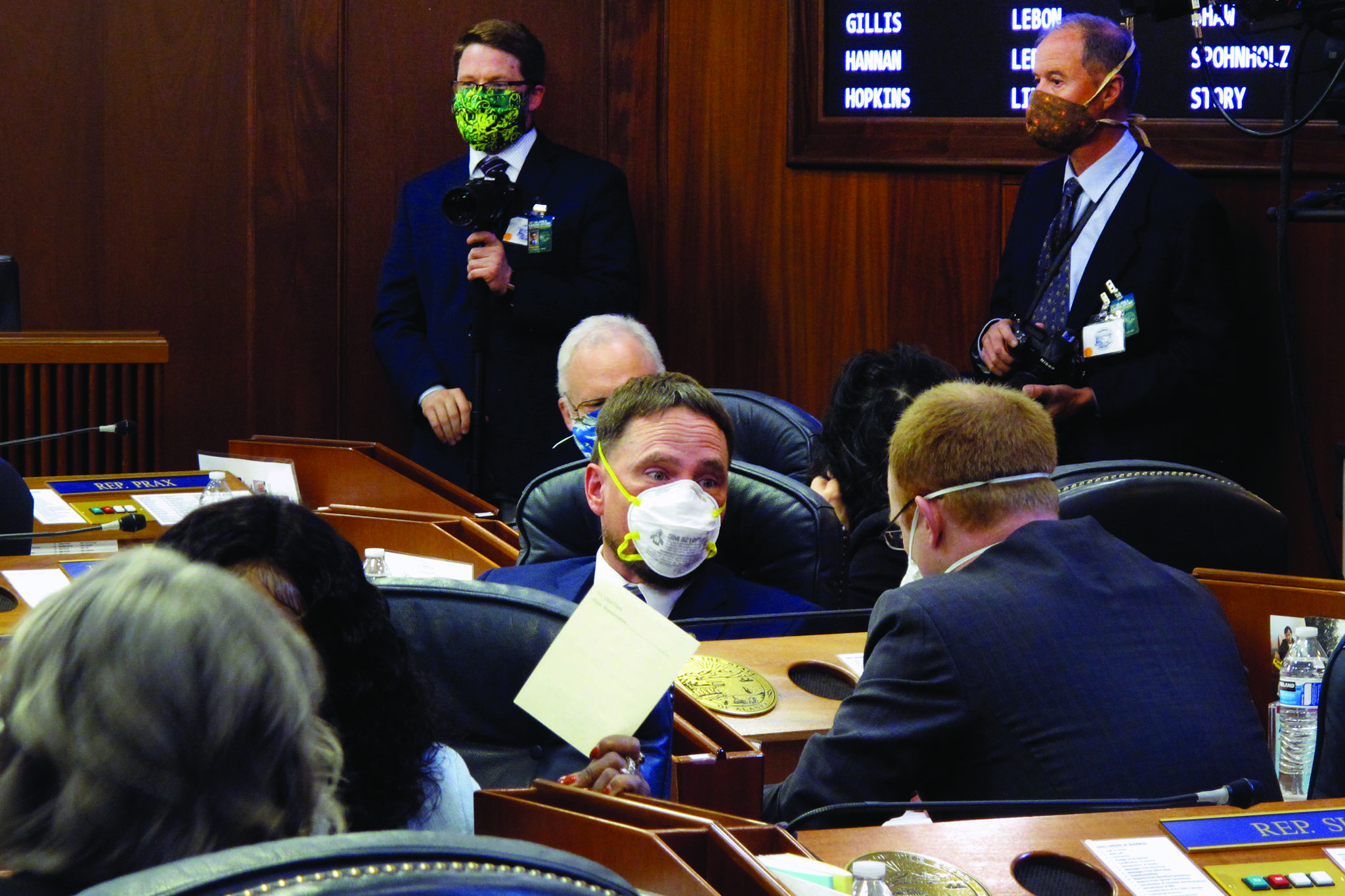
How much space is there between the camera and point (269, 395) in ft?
15.7

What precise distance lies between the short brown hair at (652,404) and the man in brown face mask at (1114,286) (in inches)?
45.4

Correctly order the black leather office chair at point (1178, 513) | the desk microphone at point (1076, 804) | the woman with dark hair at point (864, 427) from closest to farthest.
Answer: the desk microphone at point (1076, 804)
the black leather office chair at point (1178, 513)
the woman with dark hair at point (864, 427)

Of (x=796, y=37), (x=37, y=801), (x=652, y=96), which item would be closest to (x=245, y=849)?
(x=37, y=801)

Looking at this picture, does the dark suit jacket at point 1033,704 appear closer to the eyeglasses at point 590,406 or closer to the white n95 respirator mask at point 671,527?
the white n95 respirator mask at point 671,527

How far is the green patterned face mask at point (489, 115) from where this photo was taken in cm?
400

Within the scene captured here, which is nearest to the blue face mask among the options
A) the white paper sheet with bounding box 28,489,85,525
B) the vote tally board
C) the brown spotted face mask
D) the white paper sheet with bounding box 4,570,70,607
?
the white paper sheet with bounding box 28,489,85,525

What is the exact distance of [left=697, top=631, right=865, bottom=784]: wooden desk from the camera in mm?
1738

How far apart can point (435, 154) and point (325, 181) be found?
36cm

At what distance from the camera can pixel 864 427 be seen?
8.72 feet

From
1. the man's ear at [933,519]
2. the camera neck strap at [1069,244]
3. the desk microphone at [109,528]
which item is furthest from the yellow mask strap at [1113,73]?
the desk microphone at [109,528]

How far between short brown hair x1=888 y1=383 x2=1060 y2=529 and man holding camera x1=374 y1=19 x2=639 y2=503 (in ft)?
6.93

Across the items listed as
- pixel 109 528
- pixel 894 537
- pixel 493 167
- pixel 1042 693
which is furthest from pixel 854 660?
pixel 493 167

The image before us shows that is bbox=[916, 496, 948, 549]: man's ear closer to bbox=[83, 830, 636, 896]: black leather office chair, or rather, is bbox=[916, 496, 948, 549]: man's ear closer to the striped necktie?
bbox=[83, 830, 636, 896]: black leather office chair

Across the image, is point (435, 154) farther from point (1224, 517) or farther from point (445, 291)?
point (1224, 517)
